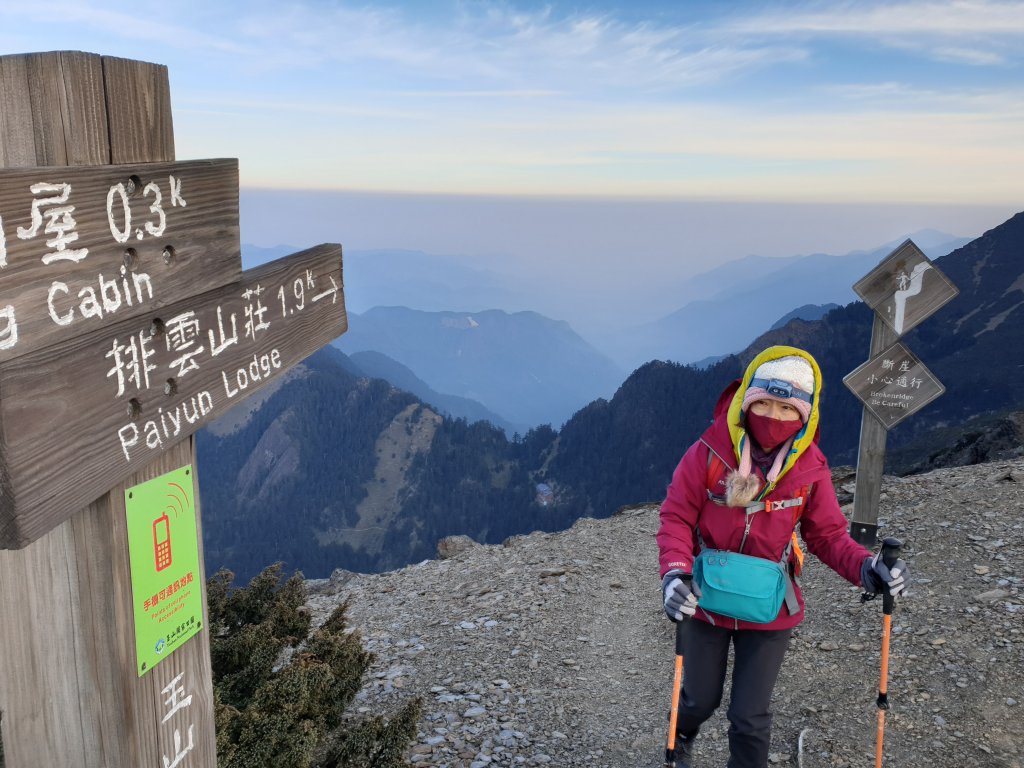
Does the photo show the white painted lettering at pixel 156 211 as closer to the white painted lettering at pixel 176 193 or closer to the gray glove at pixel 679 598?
the white painted lettering at pixel 176 193

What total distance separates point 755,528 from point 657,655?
3.79m

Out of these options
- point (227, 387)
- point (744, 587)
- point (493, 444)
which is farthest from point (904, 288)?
point (493, 444)

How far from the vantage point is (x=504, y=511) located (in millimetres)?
126750

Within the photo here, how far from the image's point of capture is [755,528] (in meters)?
4.06

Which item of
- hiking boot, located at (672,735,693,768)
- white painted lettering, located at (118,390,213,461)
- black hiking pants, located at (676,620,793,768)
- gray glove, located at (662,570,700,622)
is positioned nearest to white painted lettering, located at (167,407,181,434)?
white painted lettering, located at (118,390,213,461)

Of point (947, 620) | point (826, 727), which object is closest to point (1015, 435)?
point (947, 620)

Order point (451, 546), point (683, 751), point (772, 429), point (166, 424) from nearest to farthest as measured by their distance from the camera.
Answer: point (166, 424)
point (772, 429)
point (683, 751)
point (451, 546)

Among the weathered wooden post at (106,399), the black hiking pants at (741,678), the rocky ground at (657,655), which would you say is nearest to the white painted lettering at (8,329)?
the weathered wooden post at (106,399)

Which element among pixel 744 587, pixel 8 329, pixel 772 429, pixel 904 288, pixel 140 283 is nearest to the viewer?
pixel 8 329

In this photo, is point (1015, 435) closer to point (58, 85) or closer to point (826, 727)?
point (826, 727)

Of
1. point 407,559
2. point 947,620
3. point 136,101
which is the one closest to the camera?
point 136,101

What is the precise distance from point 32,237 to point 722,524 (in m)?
3.42

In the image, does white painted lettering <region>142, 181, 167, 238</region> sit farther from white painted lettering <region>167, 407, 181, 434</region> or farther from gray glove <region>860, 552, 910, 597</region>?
gray glove <region>860, 552, 910, 597</region>

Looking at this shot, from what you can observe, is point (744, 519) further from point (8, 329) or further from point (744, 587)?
point (8, 329)
